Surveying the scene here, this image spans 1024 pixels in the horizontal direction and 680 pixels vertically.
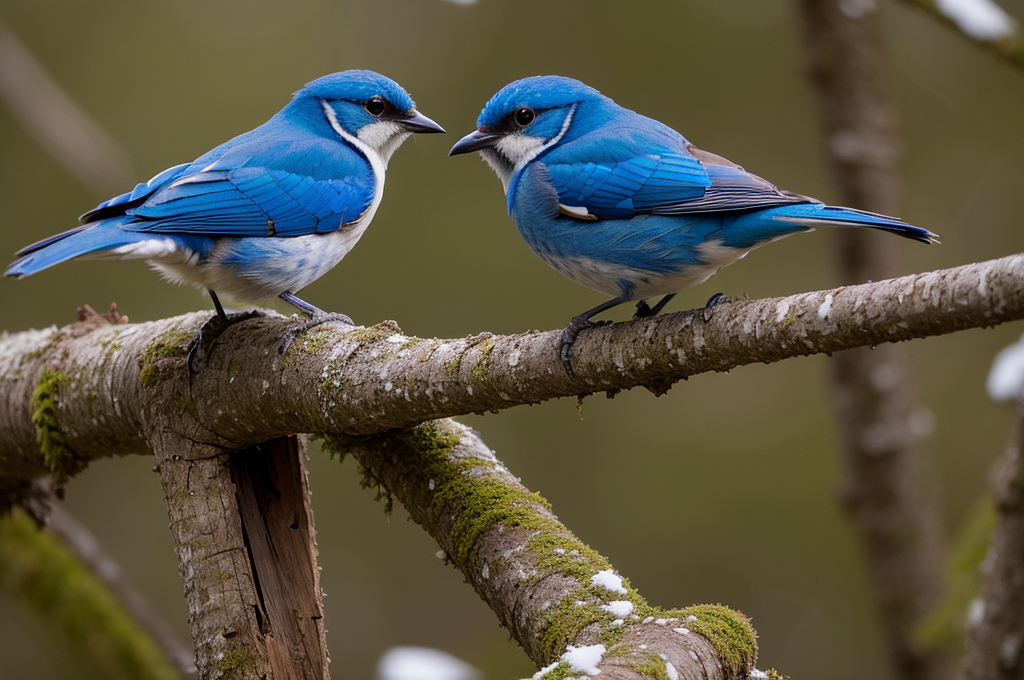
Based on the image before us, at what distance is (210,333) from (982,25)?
3.92m

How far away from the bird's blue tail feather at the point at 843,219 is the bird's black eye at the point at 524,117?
1193mm

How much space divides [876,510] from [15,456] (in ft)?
16.7

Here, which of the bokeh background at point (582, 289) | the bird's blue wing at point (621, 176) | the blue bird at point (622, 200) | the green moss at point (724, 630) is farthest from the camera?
the bokeh background at point (582, 289)

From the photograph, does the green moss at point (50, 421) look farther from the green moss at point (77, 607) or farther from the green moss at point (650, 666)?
the green moss at point (650, 666)

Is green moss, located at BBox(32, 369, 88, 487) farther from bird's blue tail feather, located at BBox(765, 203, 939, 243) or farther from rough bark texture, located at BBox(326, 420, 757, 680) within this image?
bird's blue tail feather, located at BBox(765, 203, 939, 243)

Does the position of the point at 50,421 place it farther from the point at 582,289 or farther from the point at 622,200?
the point at 582,289

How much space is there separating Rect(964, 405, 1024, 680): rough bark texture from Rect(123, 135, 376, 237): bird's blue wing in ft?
9.36

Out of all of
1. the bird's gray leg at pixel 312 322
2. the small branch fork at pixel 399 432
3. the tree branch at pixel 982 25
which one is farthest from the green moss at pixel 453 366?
the tree branch at pixel 982 25

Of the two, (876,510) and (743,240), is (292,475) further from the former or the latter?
(876,510)

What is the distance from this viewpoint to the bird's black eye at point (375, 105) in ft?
14.4

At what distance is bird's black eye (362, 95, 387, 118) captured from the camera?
4387 mm

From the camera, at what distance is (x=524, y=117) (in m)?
3.95

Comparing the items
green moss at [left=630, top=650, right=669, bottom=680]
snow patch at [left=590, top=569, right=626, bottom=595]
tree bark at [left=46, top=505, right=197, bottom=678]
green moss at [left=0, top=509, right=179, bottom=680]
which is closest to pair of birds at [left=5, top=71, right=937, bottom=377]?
snow patch at [left=590, top=569, right=626, bottom=595]

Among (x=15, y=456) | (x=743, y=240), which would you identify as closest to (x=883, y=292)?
(x=743, y=240)
